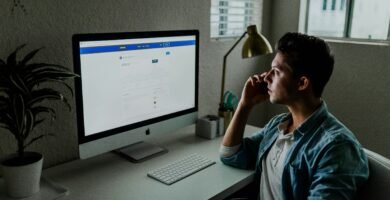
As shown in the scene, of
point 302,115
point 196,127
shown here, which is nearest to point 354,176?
point 302,115

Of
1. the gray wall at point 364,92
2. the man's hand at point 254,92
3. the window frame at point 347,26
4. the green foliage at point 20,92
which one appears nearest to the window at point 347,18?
the window frame at point 347,26

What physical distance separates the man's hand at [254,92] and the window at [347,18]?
96 cm

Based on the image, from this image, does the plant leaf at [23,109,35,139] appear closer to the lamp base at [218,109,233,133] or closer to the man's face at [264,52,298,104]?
the man's face at [264,52,298,104]

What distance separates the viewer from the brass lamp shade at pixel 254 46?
5.62ft

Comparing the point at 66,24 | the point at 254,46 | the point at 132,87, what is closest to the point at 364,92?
the point at 254,46

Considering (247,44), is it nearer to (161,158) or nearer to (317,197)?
(161,158)

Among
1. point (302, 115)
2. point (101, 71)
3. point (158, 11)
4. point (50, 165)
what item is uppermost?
point (158, 11)

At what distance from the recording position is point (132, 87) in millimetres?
1483

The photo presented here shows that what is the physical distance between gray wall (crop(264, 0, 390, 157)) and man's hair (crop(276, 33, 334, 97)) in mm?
1006

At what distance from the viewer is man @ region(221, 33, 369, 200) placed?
1122mm

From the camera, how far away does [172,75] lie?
5.42 feet

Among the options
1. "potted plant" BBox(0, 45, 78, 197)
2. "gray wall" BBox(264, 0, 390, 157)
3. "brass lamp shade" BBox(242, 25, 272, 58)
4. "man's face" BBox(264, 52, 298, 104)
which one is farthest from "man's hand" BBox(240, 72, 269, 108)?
"gray wall" BBox(264, 0, 390, 157)

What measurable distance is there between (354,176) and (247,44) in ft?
2.77

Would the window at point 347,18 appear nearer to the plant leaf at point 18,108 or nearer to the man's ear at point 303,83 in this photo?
the man's ear at point 303,83
